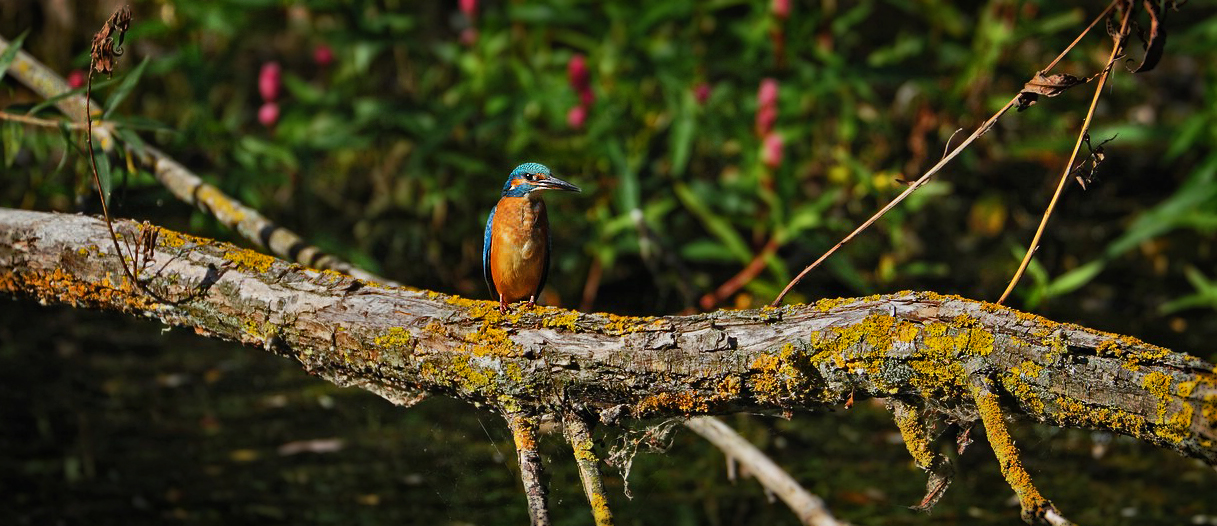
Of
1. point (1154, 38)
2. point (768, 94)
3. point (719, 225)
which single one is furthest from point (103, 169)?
point (768, 94)

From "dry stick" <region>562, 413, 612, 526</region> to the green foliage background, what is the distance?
2.60m

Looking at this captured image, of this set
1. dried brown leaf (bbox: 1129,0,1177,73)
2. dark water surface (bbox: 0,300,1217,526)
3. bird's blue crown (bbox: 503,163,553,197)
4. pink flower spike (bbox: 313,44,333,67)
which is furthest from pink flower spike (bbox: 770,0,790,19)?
dried brown leaf (bbox: 1129,0,1177,73)

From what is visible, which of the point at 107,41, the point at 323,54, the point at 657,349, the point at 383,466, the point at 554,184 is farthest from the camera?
the point at 323,54

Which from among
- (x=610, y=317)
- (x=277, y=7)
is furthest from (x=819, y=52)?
(x=610, y=317)

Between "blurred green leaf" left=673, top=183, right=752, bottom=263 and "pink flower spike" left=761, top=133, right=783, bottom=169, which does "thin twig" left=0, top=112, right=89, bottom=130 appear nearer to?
"blurred green leaf" left=673, top=183, right=752, bottom=263

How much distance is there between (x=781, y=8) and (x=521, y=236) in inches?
110

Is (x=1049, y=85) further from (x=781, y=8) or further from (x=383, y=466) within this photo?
(x=781, y=8)

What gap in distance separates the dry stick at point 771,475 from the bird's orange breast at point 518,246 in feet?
1.71

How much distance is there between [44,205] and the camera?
17.0 ft

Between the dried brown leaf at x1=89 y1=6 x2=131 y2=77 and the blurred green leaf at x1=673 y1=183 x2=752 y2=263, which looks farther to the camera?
the blurred green leaf at x1=673 y1=183 x2=752 y2=263

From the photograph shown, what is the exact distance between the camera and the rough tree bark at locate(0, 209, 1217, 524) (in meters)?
1.64

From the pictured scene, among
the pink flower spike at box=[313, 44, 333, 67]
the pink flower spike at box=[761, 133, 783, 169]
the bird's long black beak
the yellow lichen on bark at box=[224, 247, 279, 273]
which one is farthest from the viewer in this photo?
the pink flower spike at box=[313, 44, 333, 67]

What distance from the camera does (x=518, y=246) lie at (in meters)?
2.67

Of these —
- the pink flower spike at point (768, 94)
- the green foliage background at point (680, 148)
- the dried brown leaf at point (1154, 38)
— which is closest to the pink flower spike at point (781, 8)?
the green foliage background at point (680, 148)
